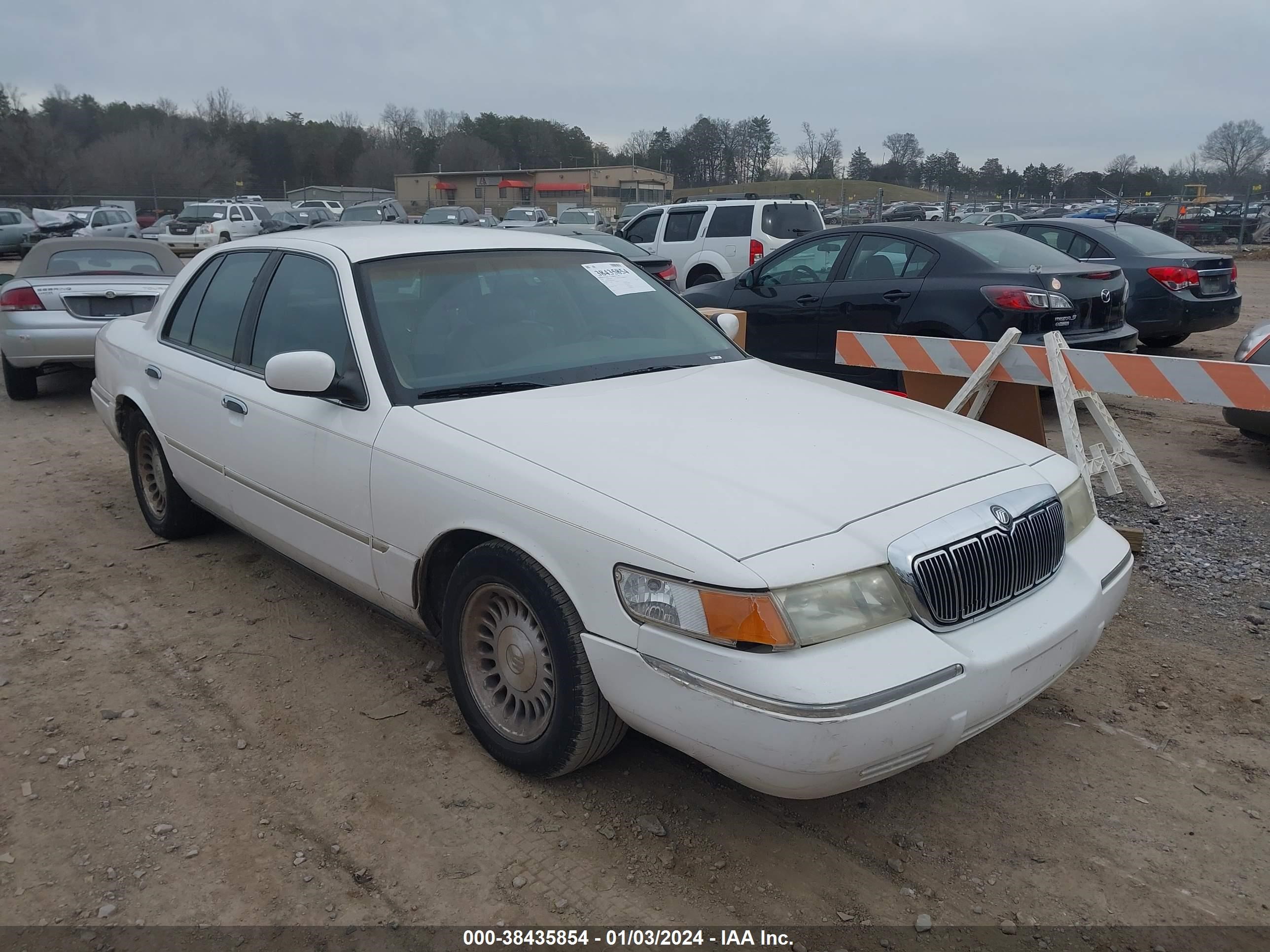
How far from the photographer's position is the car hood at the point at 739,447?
262cm

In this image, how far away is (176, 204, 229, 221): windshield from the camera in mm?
31719

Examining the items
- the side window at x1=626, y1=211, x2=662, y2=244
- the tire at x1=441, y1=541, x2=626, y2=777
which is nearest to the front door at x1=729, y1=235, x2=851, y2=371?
the tire at x1=441, y1=541, x2=626, y2=777

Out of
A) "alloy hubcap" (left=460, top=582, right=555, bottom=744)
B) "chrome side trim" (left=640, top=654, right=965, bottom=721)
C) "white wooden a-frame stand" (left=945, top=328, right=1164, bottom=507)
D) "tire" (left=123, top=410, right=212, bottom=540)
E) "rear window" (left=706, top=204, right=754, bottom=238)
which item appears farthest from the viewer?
"rear window" (left=706, top=204, right=754, bottom=238)

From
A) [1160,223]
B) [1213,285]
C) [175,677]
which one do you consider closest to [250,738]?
[175,677]

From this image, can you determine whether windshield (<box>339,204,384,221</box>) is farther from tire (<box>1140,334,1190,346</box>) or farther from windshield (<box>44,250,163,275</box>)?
tire (<box>1140,334,1190,346</box>)

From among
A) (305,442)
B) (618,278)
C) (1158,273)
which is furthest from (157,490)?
(1158,273)

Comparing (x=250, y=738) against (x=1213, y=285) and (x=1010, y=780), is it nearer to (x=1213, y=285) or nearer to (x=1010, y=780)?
(x=1010, y=780)

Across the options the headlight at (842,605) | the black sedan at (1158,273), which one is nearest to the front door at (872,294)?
the black sedan at (1158,273)

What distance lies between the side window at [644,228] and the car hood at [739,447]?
12526mm

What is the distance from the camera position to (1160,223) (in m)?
29.0

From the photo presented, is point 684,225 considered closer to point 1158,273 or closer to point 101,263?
point 1158,273

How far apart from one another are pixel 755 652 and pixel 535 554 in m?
0.72

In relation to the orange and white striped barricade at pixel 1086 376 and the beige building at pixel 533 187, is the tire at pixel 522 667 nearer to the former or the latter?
the orange and white striped barricade at pixel 1086 376

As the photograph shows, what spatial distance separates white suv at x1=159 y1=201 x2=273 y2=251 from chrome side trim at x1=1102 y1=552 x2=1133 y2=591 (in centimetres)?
2920
